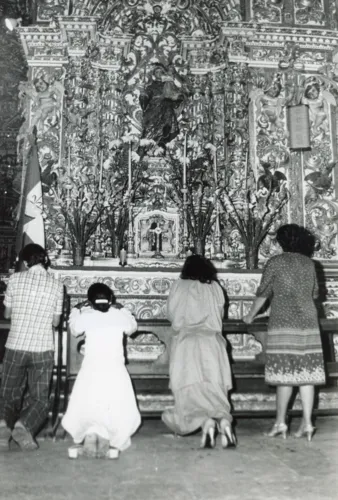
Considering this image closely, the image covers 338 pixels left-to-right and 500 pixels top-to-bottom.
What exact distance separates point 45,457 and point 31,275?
133cm

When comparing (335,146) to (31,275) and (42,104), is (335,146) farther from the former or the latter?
(31,275)

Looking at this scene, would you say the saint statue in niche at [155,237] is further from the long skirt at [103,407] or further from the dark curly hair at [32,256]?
the long skirt at [103,407]

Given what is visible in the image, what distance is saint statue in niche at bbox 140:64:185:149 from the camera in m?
7.64

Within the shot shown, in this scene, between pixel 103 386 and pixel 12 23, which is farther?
pixel 12 23

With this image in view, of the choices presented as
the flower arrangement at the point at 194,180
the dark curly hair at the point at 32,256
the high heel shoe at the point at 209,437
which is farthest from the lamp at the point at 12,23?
the high heel shoe at the point at 209,437

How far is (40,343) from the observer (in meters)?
3.87

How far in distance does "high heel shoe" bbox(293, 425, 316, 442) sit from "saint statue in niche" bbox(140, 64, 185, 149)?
16.0ft

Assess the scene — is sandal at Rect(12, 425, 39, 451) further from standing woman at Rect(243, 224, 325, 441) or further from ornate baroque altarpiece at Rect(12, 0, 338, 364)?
ornate baroque altarpiece at Rect(12, 0, 338, 364)

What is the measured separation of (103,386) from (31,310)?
2.66ft

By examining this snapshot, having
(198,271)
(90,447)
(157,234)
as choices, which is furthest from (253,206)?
(90,447)

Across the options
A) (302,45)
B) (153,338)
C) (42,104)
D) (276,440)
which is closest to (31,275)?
(276,440)

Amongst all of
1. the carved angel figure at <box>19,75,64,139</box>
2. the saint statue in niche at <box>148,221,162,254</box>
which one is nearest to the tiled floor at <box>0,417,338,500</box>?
the saint statue in niche at <box>148,221,162,254</box>

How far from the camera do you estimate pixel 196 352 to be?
395 cm

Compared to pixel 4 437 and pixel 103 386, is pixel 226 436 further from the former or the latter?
pixel 4 437
